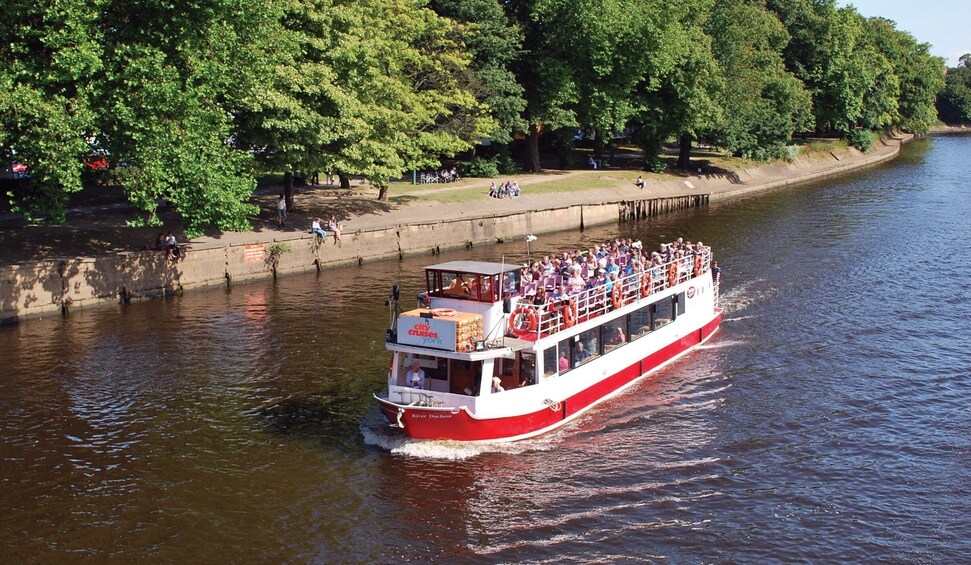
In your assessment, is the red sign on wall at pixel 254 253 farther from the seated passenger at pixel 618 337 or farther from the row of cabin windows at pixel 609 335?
the seated passenger at pixel 618 337

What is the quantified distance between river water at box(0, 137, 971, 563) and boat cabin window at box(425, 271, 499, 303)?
498 centimetres

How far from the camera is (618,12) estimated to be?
86062 millimetres

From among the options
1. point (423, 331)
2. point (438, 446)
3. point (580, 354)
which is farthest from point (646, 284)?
point (438, 446)

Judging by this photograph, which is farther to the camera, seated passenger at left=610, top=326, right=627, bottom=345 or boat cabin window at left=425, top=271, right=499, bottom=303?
seated passenger at left=610, top=326, right=627, bottom=345

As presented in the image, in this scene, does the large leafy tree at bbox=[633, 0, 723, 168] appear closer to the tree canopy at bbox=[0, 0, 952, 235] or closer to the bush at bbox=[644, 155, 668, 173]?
the tree canopy at bbox=[0, 0, 952, 235]

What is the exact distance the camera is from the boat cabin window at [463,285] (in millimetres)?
31453

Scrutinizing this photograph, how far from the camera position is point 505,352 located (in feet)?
97.1

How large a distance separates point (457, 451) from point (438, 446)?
0.63 m

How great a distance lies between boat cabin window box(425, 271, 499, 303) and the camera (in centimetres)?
3145

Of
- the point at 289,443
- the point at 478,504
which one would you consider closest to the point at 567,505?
the point at 478,504

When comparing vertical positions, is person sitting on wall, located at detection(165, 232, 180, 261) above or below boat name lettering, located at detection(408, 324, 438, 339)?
above

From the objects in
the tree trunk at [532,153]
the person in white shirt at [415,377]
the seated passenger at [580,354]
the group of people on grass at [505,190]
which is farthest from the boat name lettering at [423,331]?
the tree trunk at [532,153]

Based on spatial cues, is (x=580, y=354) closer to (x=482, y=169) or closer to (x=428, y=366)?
(x=428, y=366)

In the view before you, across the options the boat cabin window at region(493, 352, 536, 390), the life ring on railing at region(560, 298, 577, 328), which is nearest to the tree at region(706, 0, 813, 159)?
the life ring on railing at region(560, 298, 577, 328)
